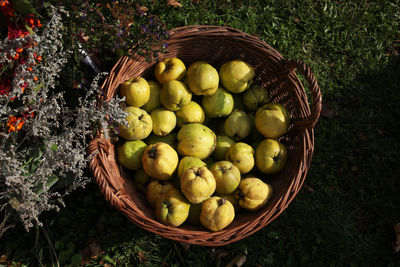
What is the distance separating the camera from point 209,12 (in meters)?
4.36

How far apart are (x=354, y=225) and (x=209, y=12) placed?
311 centimetres

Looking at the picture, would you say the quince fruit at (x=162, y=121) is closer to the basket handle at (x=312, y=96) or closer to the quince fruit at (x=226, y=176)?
the quince fruit at (x=226, y=176)

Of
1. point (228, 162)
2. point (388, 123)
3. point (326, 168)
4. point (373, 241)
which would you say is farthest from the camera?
point (388, 123)

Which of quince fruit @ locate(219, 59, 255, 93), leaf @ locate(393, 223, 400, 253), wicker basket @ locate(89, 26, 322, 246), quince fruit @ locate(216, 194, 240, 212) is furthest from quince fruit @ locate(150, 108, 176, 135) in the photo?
leaf @ locate(393, 223, 400, 253)

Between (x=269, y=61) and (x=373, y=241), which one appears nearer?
(x=269, y=61)

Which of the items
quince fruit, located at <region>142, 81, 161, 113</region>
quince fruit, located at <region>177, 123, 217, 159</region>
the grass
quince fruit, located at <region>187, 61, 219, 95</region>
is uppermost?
quince fruit, located at <region>187, 61, 219, 95</region>

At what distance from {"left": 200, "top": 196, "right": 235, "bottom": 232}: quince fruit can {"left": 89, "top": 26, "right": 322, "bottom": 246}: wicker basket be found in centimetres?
7

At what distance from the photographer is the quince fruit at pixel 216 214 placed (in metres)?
2.56

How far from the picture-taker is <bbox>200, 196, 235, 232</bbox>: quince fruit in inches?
101

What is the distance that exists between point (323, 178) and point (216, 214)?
1.86 m

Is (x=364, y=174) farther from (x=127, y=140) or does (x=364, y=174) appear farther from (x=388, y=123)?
(x=127, y=140)

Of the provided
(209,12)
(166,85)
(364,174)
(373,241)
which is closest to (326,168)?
(364,174)

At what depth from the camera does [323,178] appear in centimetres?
388

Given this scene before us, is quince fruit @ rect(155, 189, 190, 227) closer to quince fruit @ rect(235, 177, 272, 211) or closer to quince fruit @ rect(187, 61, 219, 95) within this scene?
quince fruit @ rect(235, 177, 272, 211)
